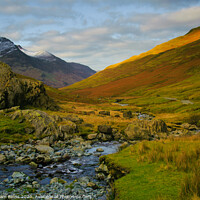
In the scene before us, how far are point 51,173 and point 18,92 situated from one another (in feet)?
107

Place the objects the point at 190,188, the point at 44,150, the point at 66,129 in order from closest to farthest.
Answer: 1. the point at 190,188
2. the point at 44,150
3. the point at 66,129

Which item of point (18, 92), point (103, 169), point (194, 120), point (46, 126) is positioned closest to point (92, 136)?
point (46, 126)

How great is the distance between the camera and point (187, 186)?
883 cm

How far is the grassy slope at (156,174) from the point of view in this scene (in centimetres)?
982

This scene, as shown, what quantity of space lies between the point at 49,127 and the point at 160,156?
23447 mm

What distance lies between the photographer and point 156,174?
39.0 feet

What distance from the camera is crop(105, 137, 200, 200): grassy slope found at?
32.2ft

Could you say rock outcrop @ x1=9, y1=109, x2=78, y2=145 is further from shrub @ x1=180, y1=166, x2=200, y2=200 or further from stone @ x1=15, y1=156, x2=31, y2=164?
shrub @ x1=180, y1=166, x2=200, y2=200

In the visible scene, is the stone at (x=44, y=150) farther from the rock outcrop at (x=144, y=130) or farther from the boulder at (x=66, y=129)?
the rock outcrop at (x=144, y=130)

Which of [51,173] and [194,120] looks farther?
[194,120]

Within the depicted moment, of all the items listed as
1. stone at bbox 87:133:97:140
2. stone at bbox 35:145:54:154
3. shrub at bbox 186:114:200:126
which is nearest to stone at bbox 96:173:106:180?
stone at bbox 35:145:54:154

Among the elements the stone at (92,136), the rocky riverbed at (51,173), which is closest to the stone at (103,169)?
the rocky riverbed at (51,173)

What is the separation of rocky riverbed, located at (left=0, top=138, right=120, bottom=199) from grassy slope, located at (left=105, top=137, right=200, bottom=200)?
2.62 meters

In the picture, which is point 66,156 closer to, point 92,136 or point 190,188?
point 92,136
